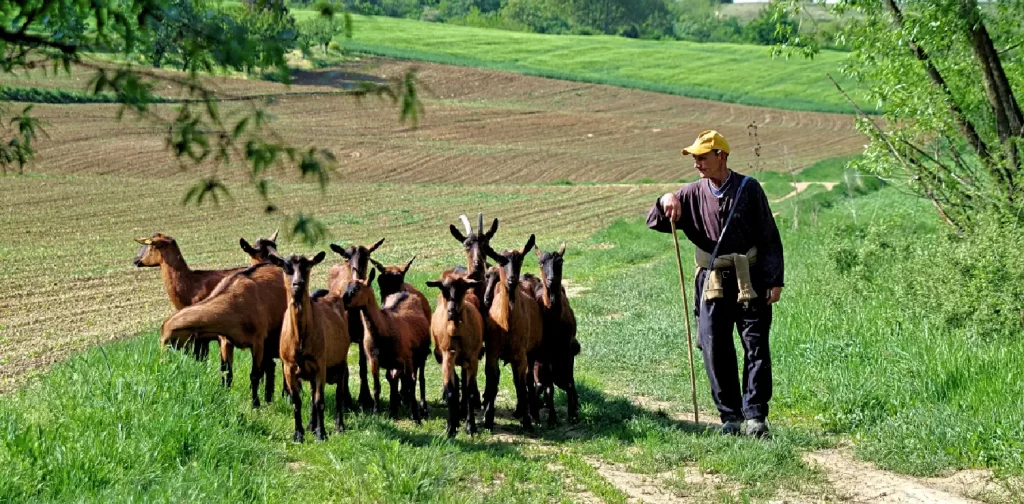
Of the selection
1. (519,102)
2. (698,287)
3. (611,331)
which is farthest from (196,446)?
(519,102)

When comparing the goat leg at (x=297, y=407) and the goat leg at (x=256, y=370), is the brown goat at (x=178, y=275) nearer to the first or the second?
the goat leg at (x=256, y=370)

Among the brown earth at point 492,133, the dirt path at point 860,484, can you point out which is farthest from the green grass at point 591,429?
the brown earth at point 492,133

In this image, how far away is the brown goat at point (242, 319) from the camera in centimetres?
1013

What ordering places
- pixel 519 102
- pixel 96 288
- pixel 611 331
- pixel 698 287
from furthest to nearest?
pixel 519 102, pixel 96 288, pixel 611 331, pixel 698 287

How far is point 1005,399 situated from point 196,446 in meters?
6.23

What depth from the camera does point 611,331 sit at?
45.8 feet

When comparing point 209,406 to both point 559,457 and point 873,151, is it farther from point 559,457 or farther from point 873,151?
point 873,151

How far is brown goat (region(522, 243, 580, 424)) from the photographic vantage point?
10.2 meters

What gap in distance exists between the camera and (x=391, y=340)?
10250 mm

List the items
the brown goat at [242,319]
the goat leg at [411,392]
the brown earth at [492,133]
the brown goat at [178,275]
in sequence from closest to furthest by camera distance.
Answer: the goat leg at [411,392]
the brown goat at [242,319]
the brown goat at [178,275]
the brown earth at [492,133]

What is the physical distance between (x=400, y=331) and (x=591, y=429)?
217cm

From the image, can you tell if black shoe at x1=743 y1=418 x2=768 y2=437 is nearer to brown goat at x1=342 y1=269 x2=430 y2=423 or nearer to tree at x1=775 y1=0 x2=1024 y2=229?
brown goat at x1=342 y1=269 x2=430 y2=423

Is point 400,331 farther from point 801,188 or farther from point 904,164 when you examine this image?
point 801,188

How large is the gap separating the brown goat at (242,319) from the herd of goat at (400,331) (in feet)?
0.03
